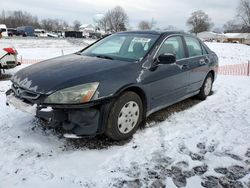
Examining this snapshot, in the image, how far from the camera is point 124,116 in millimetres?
3754

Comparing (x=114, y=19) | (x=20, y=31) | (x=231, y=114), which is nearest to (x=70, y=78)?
(x=231, y=114)

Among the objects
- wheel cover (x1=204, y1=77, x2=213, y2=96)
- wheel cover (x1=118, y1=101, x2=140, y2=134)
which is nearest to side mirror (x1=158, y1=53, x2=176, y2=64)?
wheel cover (x1=118, y1=101, x2=140, y2=134)

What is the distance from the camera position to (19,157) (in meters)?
3.35

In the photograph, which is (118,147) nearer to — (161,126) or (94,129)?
(94,129)

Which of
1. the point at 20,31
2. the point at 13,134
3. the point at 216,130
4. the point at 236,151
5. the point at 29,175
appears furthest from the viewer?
the point at 20,31

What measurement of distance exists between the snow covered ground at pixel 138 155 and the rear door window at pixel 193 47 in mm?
1387

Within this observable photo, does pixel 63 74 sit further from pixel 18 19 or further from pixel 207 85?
pixel 18 19

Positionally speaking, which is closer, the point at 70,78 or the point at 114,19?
the point at 70,78

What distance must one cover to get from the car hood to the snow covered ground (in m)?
0.81

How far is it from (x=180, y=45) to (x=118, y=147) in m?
2.45

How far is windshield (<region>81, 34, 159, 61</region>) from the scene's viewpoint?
4336 millimetres

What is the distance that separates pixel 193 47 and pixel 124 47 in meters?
1.68

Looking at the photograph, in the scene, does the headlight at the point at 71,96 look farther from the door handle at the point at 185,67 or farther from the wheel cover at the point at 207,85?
the wheel cover at the point at 207,85

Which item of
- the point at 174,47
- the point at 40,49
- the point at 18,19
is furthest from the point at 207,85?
the point at 18,19
